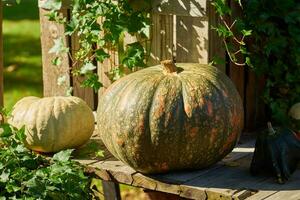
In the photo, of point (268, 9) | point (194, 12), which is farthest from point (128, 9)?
point (268, 9)

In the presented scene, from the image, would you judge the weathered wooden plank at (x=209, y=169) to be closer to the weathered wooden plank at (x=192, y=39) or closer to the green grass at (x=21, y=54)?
A: the weathered wooden plank at (x=192, y=39)

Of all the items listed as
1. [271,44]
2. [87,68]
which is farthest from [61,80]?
[271,44]

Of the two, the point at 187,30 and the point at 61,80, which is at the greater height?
the point at 187,30

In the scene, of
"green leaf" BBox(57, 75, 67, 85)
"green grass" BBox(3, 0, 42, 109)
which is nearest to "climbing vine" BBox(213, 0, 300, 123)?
"green leaf" BBox(57, 75, 67, 85)

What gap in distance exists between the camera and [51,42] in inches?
229

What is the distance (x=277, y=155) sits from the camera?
443 cm

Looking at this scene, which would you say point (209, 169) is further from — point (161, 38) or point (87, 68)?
point (87, 68)

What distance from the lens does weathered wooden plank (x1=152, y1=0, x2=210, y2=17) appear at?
489 cm

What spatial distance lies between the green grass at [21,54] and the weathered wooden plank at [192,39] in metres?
3.18

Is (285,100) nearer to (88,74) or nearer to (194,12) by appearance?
(194,12)

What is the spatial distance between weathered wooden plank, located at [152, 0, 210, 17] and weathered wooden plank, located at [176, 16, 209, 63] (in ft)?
0.14

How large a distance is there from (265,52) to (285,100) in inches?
14.3

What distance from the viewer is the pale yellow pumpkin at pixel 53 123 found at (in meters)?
4.95

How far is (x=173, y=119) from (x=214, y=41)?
836 millimetres
